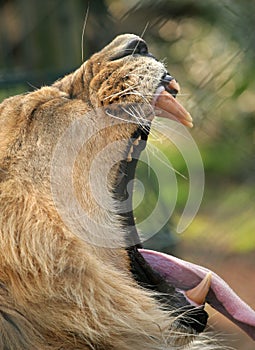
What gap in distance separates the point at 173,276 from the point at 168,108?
1.49 feet

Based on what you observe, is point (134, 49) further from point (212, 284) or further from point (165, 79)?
point (212, 284)

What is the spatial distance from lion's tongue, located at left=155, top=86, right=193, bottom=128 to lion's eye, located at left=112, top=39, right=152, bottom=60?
0.37ft

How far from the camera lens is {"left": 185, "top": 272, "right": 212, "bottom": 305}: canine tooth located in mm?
2248

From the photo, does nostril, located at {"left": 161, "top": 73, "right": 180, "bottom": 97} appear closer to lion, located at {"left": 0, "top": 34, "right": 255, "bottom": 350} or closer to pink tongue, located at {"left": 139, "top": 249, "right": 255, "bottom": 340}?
lion, located at {"left": 0, "top": 34, "right": 255, "bottom": 350}

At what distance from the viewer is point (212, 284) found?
2357mm

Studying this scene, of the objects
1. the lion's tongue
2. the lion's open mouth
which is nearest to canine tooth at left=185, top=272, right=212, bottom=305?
the lion's open mouth

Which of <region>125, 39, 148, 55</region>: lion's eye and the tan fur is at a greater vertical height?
<region>125, 39, 148, 55</region>: lion's eye

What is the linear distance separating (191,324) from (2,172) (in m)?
0.61

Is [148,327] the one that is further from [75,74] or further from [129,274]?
[75,74]

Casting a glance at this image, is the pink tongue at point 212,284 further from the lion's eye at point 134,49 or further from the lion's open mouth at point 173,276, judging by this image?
the lion's eye at point 134,49

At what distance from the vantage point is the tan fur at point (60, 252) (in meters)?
1.93

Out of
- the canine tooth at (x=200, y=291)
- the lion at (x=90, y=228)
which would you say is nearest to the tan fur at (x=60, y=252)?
the lion at (x=90, y=228)

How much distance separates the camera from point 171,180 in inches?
161

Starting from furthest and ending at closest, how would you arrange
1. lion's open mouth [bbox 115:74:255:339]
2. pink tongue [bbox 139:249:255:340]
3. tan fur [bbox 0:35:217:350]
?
pink tongue [bbox 139:249:255:340]
lion's open mouth [bbox 115:74:255:339]
tan fur [bbox 0:35:217:350]
